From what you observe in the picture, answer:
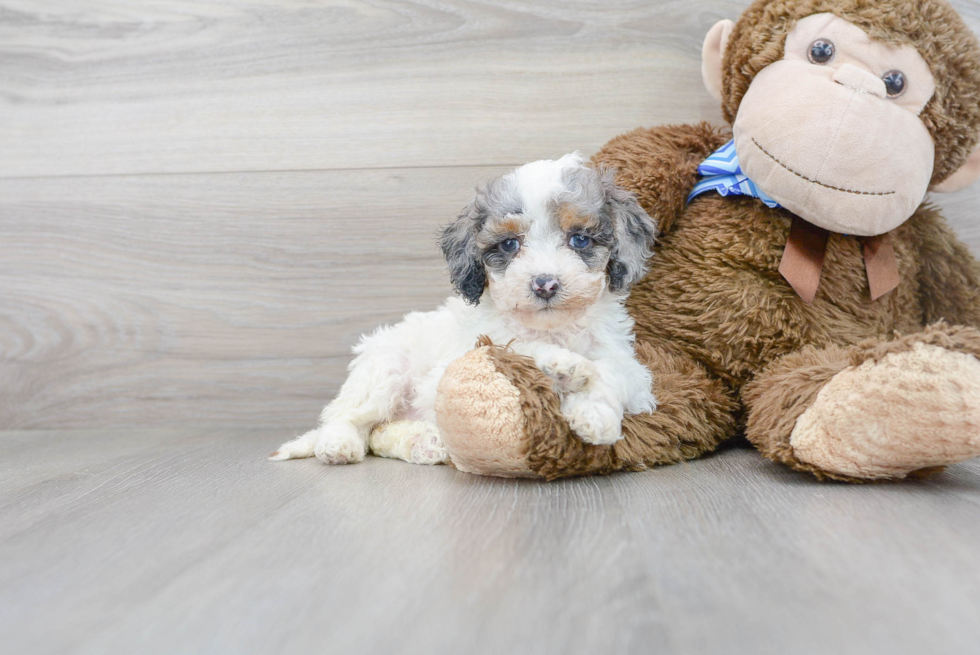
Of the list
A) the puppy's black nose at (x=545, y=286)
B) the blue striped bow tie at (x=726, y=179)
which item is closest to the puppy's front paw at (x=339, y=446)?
the puppy's black nose at (x=545, y=286)

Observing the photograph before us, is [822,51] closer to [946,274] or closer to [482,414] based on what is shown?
[946,274]

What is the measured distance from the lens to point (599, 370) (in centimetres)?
134

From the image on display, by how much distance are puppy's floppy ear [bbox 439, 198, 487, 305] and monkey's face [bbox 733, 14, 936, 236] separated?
55 cm

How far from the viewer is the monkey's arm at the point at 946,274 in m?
1.62

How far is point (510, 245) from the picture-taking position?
141 cm

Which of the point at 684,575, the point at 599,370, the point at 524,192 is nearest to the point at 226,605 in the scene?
the point at 684,575

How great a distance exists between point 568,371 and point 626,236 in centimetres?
31

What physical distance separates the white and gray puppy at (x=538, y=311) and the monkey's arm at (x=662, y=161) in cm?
10

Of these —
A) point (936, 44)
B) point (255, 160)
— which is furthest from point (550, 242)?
point (255, 160)

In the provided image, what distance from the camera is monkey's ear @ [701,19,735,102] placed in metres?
1.62

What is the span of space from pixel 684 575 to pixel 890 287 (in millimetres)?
958

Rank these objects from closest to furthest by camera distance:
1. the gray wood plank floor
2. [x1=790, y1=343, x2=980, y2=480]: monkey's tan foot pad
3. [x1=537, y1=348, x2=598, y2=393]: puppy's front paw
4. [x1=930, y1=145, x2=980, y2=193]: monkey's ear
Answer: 1. the gray wood plank floor
2. [x1=790, y1=343, x2=980, y2=480]: monkey's tan foot pad
3. [x1=537, y1=348, x2=598, y2=393]: puppy's front paw
4. [x1=930, y1=145, x2=980, y2=193]: monkey's ear

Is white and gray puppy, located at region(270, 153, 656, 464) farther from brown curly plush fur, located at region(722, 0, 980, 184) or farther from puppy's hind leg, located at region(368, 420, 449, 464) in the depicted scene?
brown curly plush fur, located at region(722, 0, 980, 184)

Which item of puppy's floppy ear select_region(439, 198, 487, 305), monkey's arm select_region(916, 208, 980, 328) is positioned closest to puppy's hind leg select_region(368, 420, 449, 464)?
puppy's floppy ear select_region(439, 198, 487, 305)
